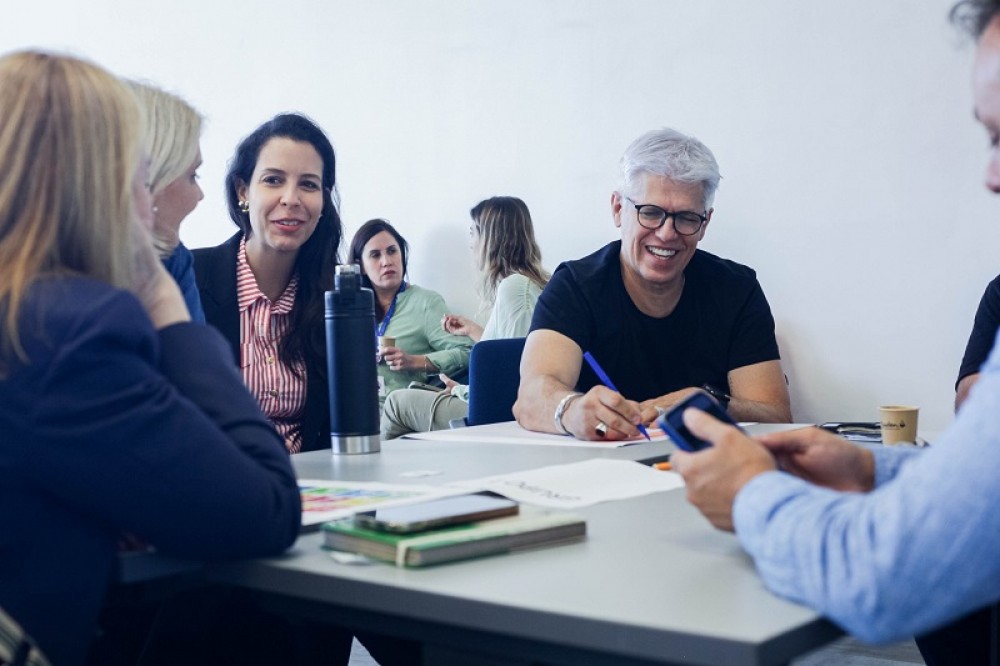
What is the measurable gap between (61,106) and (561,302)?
1.72 meters

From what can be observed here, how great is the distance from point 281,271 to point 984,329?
1742 millimetres

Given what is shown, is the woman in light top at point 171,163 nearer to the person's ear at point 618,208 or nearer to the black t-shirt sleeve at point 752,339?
the person's ear at point 618,208

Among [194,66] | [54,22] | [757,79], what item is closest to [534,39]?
[757,79]

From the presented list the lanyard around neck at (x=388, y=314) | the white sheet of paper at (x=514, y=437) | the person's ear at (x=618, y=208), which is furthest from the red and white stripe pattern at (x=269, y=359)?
the lanyard around neck at (x=388, y=314)

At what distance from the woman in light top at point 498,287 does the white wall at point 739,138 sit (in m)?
0.13

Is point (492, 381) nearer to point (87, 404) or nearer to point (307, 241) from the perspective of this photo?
point (307, 241)

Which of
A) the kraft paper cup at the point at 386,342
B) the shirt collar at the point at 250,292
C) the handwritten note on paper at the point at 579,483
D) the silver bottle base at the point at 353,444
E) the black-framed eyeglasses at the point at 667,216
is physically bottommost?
the kraft paper cup at the point at 386,342

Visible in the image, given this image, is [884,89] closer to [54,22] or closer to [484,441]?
[484,441]

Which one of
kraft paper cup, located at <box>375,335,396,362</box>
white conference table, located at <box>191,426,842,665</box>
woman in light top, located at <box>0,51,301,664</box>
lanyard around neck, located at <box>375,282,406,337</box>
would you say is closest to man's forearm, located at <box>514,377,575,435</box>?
white conference table, located at <box>191,426,842,665</box>

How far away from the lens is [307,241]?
2752 millimetres

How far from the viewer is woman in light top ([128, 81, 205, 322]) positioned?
199 cm

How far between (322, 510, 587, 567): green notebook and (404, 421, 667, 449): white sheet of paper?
851 mm

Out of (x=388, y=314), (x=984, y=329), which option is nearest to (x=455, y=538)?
(x=984, y=329)

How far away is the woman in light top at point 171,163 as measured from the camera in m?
1.99
